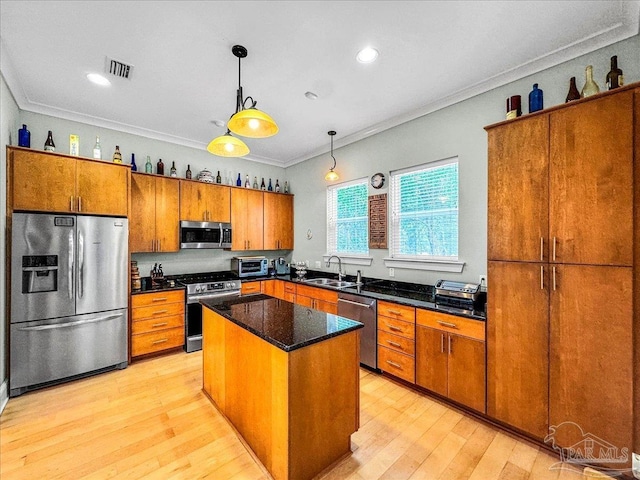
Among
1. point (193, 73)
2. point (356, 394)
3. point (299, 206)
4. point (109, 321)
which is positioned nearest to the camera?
point (356, 394)

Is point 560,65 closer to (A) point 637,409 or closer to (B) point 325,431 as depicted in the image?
(A) point 637,409

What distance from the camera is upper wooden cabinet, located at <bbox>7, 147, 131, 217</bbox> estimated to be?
2.76 meters

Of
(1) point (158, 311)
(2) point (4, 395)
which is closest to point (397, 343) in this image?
(1) point (158, 311)

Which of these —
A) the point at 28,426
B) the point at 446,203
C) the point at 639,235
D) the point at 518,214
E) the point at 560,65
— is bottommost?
the point at 28,426

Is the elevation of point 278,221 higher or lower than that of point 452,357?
higher

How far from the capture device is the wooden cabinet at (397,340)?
279 cm

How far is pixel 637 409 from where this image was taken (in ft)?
5.46

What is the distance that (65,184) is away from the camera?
2.98m

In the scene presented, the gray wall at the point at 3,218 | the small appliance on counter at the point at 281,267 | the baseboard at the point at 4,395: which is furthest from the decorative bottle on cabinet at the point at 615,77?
the baseboard at the point at 4,395

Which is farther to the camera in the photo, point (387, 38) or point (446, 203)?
point (446, 203)

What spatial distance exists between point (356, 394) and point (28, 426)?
266 cm

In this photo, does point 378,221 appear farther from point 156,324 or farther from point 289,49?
point 156,324

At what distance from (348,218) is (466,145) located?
76.0 inches

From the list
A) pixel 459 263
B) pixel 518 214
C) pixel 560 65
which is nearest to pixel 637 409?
pixel 518 214
